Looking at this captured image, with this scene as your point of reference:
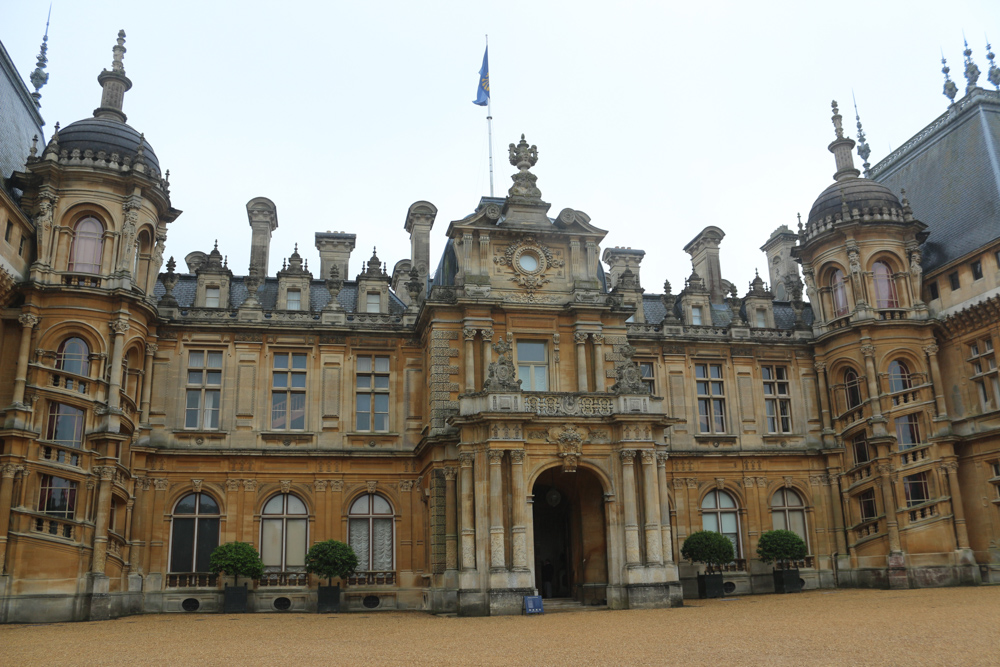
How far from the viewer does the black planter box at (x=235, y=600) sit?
2702cm

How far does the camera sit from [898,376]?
3147cm

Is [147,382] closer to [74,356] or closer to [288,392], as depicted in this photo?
[74,356]

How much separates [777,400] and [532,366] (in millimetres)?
11276

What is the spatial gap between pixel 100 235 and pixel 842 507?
27.9 m

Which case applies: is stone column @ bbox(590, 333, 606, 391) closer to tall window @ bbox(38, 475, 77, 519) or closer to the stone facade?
the stone facade

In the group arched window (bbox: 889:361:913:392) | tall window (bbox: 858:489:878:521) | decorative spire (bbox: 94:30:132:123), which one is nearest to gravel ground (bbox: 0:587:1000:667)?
tall window (bbox: 858:489:878:521)

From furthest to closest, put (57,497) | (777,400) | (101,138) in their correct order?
(777,400) → (101,138) → (57,497)

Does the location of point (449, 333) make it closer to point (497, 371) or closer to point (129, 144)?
point (497, 371)

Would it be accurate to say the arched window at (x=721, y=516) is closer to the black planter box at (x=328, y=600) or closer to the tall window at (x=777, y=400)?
the tall window at (x=777, y=400)

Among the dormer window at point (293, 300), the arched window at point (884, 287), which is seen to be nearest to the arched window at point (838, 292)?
the arched window at point (884, 287)

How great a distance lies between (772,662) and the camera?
12.0 meters

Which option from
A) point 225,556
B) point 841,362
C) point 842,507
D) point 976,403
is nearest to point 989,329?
point 976,403

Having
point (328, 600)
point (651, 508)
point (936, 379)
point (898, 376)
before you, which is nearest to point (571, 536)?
point (651, 508)

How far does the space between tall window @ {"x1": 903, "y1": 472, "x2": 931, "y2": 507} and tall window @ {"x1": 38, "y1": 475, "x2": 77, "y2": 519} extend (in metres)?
26.9
